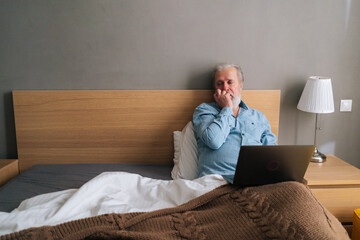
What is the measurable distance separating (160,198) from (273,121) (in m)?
1.23

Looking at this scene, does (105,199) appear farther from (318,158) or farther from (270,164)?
(318,158)

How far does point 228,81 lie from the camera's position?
2010mm

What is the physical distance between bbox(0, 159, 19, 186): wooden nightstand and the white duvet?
0.75 meters

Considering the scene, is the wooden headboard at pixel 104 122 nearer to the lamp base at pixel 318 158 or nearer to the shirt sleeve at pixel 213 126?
the shirt sleeve at pixel 213 126

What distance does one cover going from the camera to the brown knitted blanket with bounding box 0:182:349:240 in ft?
3.43

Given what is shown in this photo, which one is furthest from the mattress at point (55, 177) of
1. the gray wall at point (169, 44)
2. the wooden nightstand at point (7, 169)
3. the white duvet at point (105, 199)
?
the gray wall at point (169, 44)

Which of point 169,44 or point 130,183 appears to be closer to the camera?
A: point 130,183

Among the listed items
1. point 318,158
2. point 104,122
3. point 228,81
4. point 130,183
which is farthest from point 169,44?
point 318,158

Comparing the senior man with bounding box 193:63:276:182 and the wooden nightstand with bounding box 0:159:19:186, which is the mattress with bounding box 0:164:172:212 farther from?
the senior man with bounding box 193:63:276:182

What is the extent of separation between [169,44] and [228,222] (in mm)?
1403

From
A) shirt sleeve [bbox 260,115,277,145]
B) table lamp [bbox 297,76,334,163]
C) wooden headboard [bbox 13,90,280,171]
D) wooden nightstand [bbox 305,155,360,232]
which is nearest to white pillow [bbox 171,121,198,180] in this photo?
wooden headboard [bbox 13,90,280,171]

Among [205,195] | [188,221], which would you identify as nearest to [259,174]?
[205,195]

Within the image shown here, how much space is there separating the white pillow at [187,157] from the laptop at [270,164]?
571 millimetres

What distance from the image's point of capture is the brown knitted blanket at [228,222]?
1045mm
